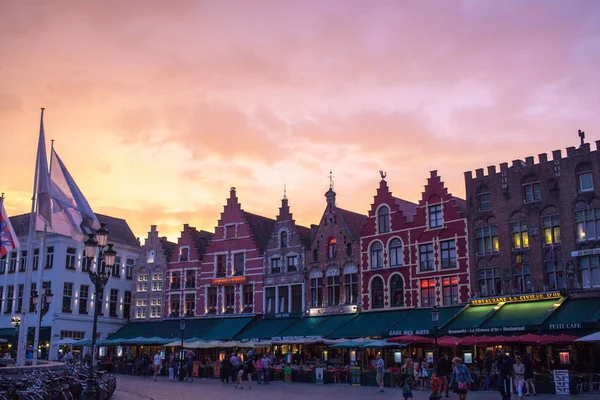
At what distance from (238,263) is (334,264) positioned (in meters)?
10.4

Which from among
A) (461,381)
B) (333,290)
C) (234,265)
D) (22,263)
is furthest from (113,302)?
(461,381)

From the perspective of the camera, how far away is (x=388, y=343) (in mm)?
39219

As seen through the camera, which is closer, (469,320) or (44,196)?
(44,196)

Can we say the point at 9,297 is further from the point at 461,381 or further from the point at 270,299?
the point at 461,381

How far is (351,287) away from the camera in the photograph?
160 ft

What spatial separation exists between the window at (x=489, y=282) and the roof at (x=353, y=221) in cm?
1084

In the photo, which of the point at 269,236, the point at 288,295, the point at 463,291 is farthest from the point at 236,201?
the point at 463,291

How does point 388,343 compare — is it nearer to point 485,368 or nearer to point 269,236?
point 485,368

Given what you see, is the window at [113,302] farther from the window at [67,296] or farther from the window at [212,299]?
the window at [212,299]

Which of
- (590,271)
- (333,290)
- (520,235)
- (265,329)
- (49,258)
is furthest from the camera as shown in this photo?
(49,258)

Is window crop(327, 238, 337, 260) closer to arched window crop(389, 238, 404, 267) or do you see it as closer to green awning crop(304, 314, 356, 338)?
green awning crop(304, 314, 356, 338)

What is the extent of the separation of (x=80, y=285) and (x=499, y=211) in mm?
41470

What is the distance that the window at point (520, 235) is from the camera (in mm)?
40438

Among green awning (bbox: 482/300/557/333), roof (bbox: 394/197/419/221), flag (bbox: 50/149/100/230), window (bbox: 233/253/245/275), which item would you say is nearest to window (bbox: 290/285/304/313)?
window (bbox: 233/253/245/275)
